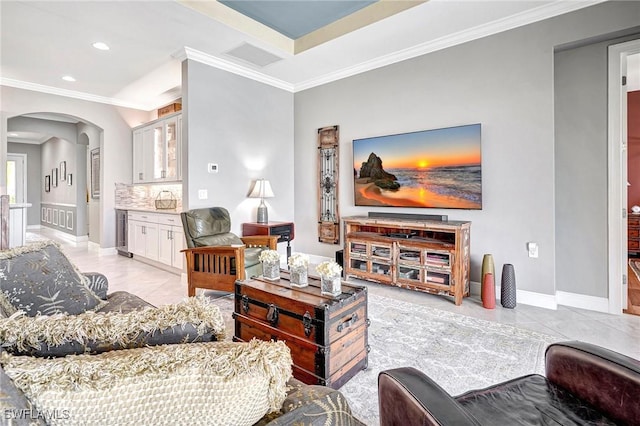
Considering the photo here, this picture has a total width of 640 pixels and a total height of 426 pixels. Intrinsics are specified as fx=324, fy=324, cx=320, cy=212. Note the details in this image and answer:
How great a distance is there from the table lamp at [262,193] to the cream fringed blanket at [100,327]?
→ 11.9 feet

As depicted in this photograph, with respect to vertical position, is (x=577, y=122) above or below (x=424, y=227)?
above

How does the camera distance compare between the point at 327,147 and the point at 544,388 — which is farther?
the point at 327,147

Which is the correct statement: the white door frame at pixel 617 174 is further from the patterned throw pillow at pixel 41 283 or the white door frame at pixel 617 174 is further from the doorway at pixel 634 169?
the patterned throw pillow at pixel 41 283

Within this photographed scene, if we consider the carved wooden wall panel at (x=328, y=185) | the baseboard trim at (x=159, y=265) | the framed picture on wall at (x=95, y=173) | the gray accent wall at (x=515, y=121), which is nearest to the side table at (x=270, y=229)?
the carved wooden wall panel at (x=328, y=185)

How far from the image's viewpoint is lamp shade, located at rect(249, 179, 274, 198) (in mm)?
4527

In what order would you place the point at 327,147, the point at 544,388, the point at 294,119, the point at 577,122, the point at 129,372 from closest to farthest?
the point at 129,372 < the point at 544,388 < the point at 577,122 < the point at 327,147 < the point at 294,119

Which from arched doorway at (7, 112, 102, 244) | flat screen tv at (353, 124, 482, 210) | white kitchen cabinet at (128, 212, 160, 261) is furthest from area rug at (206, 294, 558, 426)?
arched doorway at (7, 112, 102, 244)

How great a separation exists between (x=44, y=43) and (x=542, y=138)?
Result: 555cm

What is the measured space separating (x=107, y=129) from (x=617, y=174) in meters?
7.27

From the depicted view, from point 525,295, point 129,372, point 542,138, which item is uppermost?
point 542,138

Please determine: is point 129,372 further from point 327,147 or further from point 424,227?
point 327,147

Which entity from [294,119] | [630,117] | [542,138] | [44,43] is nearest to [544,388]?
[542,138]

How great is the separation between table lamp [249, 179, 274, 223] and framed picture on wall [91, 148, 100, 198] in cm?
391

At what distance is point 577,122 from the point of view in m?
3.14
